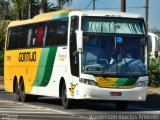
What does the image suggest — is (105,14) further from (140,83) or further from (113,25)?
(140,83)

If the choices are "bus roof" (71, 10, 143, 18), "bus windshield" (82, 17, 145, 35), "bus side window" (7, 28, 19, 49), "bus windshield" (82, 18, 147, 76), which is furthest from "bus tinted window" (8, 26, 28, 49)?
"bus windshield" (82, 18, 147, 76)

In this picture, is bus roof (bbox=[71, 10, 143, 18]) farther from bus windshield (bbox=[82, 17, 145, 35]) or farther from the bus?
bus windshield (bbox=[82, 17, 145, 35])

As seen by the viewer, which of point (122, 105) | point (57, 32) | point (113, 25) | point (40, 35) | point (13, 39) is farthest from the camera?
point (13, 39)

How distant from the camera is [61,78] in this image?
23.5 metres

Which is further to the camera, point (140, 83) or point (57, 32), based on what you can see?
point (57, 32)

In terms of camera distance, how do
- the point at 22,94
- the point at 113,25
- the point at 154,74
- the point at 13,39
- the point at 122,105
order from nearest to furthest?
1. the point at 113,25
2. the point at 122,105
3. the point at 22,94
4. the point at 13,39
5. the point at 154,74

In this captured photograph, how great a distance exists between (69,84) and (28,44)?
5545 mm

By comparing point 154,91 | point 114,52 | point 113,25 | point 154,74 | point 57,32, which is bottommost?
point 154,91

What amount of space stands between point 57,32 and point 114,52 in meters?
2.99

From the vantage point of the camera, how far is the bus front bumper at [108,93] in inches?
845

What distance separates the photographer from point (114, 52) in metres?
22.0

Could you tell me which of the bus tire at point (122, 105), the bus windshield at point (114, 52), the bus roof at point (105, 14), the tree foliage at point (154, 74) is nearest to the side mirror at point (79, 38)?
the bus windshield at point (114, 52)

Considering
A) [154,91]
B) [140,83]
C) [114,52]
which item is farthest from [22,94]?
[140,83]

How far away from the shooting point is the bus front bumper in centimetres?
2147
